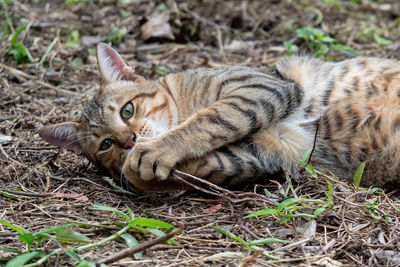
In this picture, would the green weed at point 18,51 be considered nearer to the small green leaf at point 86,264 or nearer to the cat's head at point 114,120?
the cat's head at point 114,120

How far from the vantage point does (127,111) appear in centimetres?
344

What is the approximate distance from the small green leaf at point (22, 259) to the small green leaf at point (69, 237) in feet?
0.37

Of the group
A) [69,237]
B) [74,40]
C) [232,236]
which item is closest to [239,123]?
[232,236]

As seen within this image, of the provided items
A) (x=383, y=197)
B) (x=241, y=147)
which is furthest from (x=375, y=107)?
(x=241, y=147)

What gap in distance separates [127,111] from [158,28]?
274 cm

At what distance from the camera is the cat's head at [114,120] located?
10.9 ft

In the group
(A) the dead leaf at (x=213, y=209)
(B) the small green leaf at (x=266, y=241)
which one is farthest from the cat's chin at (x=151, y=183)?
(B) the small green leaf at (x=266, y=241)

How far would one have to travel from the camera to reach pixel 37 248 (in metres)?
2.23

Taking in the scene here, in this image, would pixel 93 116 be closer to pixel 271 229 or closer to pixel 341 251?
pixel 271 229

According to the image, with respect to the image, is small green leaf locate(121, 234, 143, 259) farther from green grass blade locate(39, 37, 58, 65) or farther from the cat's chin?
green grass blade locate(39, 37, 58, 65)

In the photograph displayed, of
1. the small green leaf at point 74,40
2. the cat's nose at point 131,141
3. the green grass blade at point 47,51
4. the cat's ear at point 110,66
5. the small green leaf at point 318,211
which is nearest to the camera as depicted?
the small green leaf at point 318,211

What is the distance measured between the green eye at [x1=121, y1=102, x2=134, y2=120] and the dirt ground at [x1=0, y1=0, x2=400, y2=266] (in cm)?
45

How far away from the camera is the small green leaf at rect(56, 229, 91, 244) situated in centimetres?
218

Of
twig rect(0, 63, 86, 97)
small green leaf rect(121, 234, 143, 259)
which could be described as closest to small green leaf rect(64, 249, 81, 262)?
small green leaf rect(121, 234, 143, 259)
